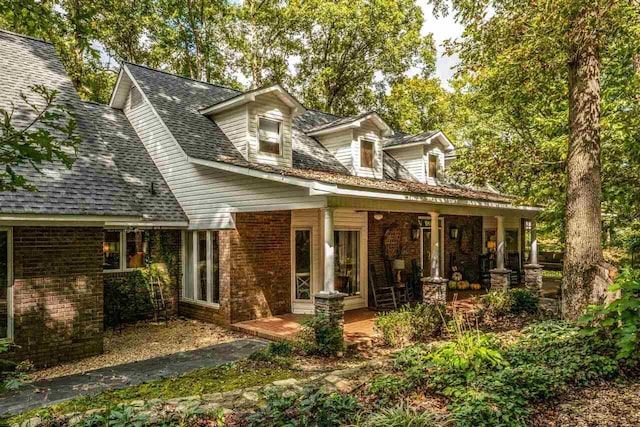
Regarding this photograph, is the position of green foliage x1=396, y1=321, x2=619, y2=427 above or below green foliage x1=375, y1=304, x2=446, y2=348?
above

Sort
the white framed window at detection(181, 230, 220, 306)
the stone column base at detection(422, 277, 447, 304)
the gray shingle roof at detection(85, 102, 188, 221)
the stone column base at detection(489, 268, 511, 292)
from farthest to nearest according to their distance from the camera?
the stone column base at detection(489, 268, 511, 292)
the gray shingle roof at detection(85, 102, 188, 221)
the stone column base at detection(422, 277, 447, 304)
the white framed window at detection(181, 230, 220, 306)

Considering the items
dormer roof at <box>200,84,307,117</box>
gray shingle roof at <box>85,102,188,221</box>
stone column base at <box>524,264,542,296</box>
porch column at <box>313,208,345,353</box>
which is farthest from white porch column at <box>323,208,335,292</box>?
stone column base at <box>524,264,542,296</box>

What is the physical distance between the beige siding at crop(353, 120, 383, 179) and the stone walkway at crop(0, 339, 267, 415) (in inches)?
262

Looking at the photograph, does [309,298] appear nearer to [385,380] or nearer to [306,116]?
[385,380]

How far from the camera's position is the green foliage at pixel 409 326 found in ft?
26.5

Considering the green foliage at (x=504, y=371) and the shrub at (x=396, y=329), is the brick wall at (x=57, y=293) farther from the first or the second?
the green foliage at (x=504, y=371)

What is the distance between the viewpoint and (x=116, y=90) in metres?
13.2

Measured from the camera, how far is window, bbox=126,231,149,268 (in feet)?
36.1

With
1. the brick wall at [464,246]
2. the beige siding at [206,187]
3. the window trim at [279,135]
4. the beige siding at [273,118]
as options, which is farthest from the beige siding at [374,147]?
the beige siding at [206,187]

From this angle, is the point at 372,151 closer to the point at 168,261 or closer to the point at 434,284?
the point at 434,284

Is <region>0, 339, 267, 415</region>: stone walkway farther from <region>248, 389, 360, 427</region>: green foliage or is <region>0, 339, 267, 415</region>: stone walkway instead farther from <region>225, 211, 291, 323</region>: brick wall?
<region>248, 389, 360, 427</region>: green foliage

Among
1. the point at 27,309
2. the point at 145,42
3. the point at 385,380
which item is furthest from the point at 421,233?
the point at 145,42

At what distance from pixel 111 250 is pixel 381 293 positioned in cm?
756

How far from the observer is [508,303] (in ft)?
34.4
